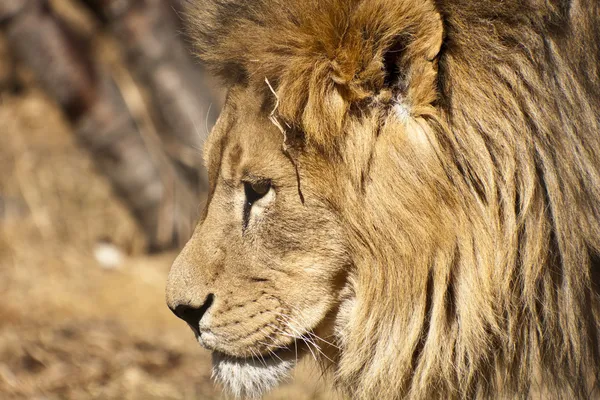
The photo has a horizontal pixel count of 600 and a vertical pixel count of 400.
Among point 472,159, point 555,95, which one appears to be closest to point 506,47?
point 555,95

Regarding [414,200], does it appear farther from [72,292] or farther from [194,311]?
[72,292]

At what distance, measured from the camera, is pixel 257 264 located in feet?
7.79

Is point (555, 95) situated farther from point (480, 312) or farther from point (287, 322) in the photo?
point (287, 322)

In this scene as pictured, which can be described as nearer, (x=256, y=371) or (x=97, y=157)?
(x=256, y=371)

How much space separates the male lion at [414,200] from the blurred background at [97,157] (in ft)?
8.99

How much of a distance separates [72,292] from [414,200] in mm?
4113

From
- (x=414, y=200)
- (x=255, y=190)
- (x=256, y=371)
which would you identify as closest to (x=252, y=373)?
(x=256, y=371)

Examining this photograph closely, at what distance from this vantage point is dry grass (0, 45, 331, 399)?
384cm

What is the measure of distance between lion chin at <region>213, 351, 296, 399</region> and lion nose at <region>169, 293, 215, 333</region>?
138 mm

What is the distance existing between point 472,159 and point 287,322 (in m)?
0.74

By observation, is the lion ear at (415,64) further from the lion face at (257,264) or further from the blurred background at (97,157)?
the blurred background at (97,157)

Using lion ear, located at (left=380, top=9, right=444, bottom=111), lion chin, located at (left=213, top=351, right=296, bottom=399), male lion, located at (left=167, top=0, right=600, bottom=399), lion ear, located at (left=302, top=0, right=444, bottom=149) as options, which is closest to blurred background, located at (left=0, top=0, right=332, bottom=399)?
lion chin, located at (left=213, top=351, right=296, bottom=399)

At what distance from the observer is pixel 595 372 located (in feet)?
7.18

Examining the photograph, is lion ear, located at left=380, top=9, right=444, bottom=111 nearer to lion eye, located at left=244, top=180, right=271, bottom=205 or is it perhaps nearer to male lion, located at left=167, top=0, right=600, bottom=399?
male lion, located at left=167, top=0, right=600, bottom=399
